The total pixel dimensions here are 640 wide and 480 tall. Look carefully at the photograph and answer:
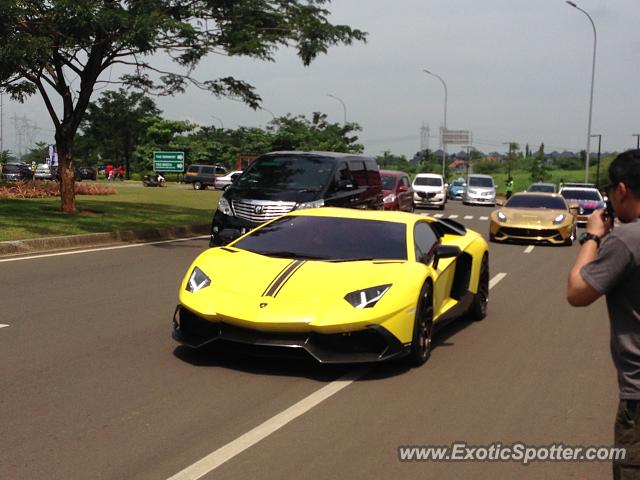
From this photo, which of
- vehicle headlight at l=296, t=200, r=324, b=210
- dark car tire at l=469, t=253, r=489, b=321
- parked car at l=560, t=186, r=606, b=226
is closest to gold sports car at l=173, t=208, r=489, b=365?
dark car tire at l=469, t=253, r=489, b=321

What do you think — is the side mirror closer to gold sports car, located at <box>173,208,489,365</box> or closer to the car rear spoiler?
gold sports car, located at <box>173,208,489,365</box>

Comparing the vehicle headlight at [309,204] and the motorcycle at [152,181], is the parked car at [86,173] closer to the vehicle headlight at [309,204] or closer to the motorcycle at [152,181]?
the motorcycle at [152,181]

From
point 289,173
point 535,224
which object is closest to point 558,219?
point 535,224

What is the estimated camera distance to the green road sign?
62438 millimetres

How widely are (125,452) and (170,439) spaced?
12.7 inches

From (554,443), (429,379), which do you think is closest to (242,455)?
(554,443)

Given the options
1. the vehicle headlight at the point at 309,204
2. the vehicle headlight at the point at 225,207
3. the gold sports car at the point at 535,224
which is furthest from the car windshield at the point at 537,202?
the vehicle headlight at the point at 225,207

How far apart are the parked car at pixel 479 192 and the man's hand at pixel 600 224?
43.4 meters

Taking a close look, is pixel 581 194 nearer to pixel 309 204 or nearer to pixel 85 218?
pixel 85 218

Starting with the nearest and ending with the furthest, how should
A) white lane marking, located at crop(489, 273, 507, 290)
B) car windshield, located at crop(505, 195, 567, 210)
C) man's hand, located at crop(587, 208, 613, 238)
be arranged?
man's hand, located at crop(587, 208, 613, 238)
white lane marking, located at crop(489, 273, 507, 290)
car windshield, located at crop(505, 195, 567, 210)

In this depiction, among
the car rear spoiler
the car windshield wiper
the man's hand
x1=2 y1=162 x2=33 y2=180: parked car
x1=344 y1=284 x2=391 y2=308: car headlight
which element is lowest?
x1=2 y1=162 x2=33 y2=180: parked car

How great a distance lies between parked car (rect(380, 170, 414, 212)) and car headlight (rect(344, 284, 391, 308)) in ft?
56.2

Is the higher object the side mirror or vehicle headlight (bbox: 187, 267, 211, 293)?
the side mirror

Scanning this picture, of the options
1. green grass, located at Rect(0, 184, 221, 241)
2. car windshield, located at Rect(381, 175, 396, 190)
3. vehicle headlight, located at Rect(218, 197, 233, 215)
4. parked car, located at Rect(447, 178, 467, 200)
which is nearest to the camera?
vehicle headlight, located at Rect(218, 197, 233, 215)
